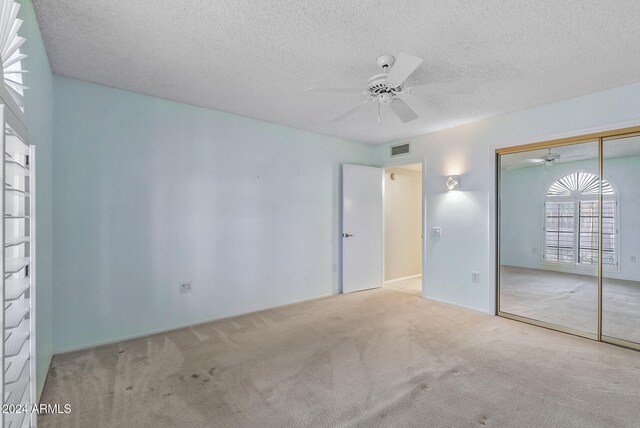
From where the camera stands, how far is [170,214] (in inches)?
133

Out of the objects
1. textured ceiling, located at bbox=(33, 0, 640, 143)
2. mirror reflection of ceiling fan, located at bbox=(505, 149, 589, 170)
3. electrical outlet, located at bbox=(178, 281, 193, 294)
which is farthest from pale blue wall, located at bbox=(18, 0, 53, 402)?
mirror reflection of ceiling fan, located at bbox=(505, 149, 589, 170)

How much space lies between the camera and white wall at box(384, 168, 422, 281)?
5770 millimetres

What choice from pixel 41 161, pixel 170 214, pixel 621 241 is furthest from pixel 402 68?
pixel 621 241

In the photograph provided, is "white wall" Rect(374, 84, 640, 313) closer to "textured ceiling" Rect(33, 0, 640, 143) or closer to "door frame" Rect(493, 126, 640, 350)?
"door frame" Rect(493, 126, 640, 350)

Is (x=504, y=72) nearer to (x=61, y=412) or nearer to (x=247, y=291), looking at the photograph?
(x=247, y=291)

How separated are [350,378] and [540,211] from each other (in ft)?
9.69

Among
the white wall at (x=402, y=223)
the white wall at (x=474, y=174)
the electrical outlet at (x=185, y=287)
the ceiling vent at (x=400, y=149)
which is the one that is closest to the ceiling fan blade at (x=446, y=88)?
the white wall at (x=474, y=174)

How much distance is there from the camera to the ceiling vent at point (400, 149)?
194 inches

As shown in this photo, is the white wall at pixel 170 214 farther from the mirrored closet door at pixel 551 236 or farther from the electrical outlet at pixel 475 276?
the mirrored closet door at pixel 551 236

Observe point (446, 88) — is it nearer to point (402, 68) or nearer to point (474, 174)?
point (402, 68)

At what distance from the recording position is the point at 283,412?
1.98 m

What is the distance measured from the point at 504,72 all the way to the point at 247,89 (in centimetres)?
234

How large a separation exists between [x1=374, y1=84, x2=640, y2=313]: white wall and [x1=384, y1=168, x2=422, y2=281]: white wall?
1.06 meters

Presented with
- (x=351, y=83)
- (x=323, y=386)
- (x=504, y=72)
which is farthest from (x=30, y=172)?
(x=504, y=72)
